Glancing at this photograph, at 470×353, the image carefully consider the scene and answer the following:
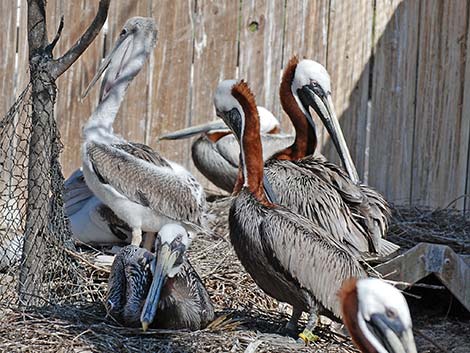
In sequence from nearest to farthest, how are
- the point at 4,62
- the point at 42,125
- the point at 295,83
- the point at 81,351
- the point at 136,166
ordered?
the point at 81,351
the point at 42,125
the point at 136,166
the point at 295,83
the point at 4,62

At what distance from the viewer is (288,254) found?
18.8 ft

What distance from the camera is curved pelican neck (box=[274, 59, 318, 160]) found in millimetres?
7352

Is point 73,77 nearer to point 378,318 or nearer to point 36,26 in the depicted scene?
point 36,26

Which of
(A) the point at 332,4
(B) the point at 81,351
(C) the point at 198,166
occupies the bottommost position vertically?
(B) the point at 81,351

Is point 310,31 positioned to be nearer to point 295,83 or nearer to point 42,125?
point 295,83

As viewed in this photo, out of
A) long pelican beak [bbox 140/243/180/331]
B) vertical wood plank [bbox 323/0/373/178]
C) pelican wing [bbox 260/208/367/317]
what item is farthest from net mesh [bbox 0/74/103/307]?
vertical wood plank [bbox 323/0/373/178]

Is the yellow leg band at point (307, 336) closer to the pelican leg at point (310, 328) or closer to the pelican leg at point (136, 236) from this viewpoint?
the pelican leg at point (310, 328)

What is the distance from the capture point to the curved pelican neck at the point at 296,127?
24.1 ft

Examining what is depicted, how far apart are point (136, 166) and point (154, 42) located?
0.94 meters

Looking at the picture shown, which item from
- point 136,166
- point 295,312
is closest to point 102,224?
point 136,166

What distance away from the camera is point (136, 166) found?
696 cm

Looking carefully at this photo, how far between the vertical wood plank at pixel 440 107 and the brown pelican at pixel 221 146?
95cm

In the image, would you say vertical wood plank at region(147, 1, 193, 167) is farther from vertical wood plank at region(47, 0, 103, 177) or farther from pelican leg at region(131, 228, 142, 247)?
pelican leg at region(131, 228, 142, 247)

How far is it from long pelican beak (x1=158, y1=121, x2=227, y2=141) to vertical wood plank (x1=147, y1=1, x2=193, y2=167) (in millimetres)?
93
